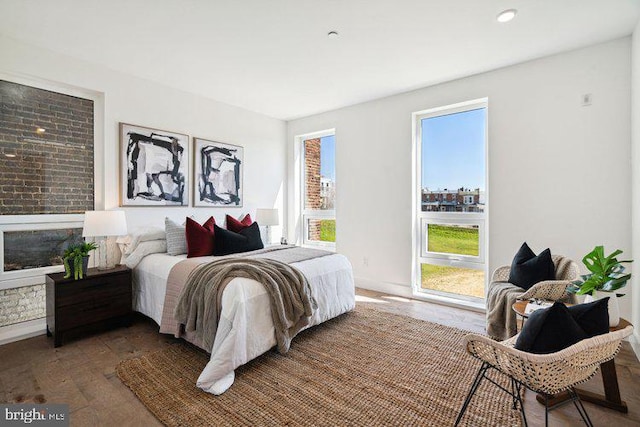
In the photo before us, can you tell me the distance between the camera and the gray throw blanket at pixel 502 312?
2.46 m

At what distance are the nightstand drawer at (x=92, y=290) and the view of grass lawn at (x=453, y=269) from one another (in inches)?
141

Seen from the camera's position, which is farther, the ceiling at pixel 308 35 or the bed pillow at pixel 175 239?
the bed pillow at pixel 175 239

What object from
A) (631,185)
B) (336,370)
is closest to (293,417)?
(336,370)

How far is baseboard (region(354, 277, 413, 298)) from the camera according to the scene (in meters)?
4.24

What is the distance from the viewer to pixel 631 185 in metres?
2.78

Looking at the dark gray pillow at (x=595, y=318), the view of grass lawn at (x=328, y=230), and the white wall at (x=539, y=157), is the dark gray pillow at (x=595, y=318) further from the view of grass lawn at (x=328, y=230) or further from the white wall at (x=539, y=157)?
the view of grass lawn at (x=328, y=230)

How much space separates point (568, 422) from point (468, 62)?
3.20m

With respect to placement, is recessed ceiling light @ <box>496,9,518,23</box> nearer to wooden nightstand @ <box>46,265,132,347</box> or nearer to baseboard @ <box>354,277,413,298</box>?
baseboard @ <box>354,277,413,298</box>

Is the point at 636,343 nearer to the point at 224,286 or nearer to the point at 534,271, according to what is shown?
the point at 534,271

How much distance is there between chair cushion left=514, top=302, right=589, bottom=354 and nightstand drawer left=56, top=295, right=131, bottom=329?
333cm

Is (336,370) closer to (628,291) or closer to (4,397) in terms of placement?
(4,397)

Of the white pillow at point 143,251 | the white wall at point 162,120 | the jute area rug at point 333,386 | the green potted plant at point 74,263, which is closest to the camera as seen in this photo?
the jute area rug at point 333,386

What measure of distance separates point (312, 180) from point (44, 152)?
3.54 m

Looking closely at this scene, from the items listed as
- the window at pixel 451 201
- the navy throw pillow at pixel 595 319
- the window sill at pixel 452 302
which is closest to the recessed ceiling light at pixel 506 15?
the window at pixel 451 201
